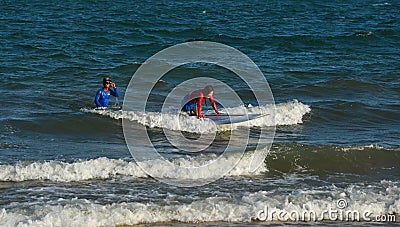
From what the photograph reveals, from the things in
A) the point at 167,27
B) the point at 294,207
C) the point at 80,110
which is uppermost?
the point at 167,27

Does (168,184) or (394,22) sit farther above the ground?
(394,22)

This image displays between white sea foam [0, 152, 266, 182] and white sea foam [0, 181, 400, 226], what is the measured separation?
135 cm

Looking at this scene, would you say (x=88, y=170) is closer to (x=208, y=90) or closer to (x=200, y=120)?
(x=200, y=120)

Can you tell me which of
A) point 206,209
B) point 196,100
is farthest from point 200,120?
point 206,209

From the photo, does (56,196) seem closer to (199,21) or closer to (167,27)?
(167,27)

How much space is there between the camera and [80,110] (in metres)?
16.6

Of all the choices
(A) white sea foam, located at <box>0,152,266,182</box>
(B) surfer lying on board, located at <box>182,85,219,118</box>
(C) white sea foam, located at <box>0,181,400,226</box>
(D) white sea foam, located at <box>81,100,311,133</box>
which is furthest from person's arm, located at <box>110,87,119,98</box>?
(C) white sea foam, located at <box>0,181,400,226</box>

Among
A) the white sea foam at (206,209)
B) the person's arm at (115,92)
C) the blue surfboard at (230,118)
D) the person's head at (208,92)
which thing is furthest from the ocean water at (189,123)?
the person's head at (208,92)

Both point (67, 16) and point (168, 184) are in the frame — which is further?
point (67, 16)

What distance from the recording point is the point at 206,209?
9.55 m

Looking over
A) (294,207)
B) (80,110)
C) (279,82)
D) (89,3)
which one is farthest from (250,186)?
(89,3)

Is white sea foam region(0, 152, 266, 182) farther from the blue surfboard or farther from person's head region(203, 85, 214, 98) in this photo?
person's head region(203, 85, 214, 98)

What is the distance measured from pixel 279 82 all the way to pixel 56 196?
11999mm

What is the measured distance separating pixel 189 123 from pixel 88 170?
15.7 ft
